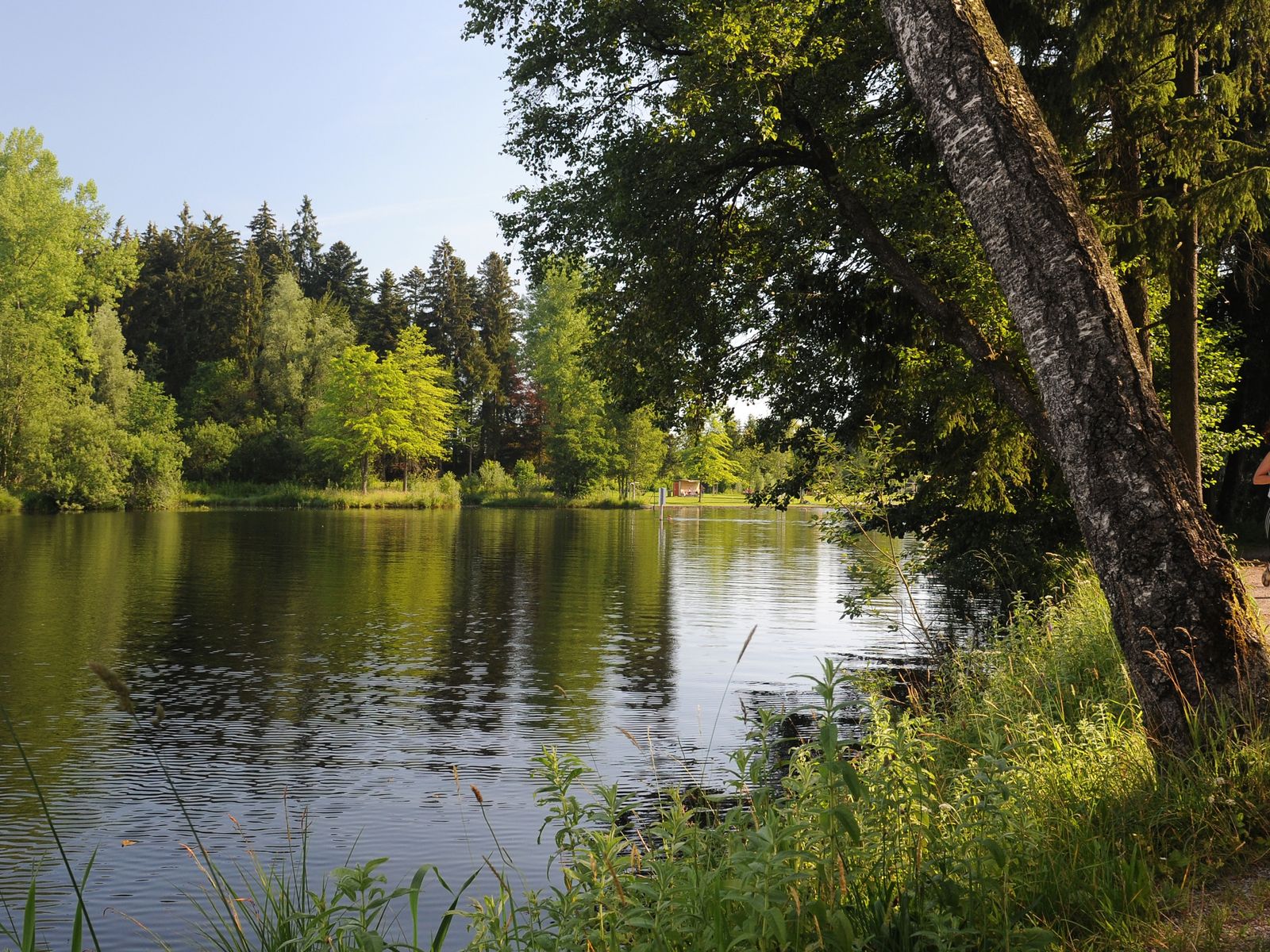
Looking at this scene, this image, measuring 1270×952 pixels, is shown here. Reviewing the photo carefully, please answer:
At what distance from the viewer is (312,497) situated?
5978cm

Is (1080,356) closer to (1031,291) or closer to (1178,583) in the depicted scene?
(1031,291)

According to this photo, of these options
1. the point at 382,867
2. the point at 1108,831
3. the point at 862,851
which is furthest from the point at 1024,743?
the point at 382,867

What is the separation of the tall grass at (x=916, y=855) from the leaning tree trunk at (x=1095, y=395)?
410mm

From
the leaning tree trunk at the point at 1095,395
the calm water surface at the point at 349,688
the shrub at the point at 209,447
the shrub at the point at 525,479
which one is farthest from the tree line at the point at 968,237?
the shrub at the point at 209,447

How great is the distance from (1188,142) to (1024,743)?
8297 mm

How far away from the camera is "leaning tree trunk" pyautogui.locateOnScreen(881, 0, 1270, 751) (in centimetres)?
510

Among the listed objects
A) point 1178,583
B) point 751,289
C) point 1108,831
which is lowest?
point 1108,831

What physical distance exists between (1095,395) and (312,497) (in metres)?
57.6

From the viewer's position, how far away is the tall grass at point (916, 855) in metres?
3.36

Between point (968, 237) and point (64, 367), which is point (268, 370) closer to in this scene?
point (64, 367)

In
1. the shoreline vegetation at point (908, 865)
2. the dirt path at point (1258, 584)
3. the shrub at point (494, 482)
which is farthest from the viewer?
the shrub at point (494, 482)

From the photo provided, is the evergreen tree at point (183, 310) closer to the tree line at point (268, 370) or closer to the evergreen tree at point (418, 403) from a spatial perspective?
the tree line at point (268, 370)

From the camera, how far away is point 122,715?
11.3 metres

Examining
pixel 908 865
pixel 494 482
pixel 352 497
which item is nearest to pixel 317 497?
pixel 352 497
